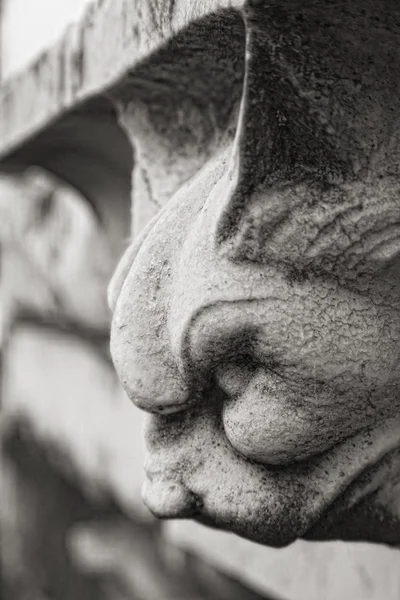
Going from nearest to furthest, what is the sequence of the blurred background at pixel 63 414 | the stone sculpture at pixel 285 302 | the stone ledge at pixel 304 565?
the stone sculpture at pixel 285 302 → the stone ledge at pixel 304 565 → the blurred background at pixel 63 414

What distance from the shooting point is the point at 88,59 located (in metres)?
0.61

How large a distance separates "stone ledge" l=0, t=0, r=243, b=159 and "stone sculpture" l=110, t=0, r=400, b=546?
0.05m

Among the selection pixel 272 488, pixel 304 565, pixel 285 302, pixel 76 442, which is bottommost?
pixel 76 442

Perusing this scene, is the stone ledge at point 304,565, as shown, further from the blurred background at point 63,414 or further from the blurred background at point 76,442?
the blurred background at point 63,414

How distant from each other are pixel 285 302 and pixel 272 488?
0.38 feet

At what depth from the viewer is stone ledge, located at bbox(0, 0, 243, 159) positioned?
47cm

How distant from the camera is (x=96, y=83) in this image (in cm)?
59

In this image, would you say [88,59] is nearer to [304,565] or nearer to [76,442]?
[304,565]

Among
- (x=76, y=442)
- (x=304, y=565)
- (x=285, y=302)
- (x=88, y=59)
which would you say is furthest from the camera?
(x=76, y=442)

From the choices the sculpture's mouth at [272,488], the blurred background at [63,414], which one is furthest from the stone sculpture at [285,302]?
the blurred background at [63,414]

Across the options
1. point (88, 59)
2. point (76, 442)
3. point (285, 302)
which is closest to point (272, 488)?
point (285, 302)

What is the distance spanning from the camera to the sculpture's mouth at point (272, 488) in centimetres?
47

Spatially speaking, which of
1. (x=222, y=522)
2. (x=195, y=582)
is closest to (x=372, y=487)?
(x=222, y=522)

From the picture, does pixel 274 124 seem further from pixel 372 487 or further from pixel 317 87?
pixel 372 487
